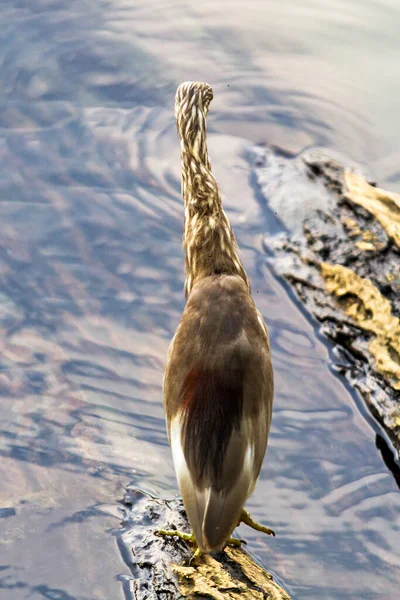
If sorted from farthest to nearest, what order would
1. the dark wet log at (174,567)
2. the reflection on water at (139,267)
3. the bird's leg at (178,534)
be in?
1. the reflection on water at (139,267)
2. the bird's leg at (178,534)
3. the dark wet log at (174,567)

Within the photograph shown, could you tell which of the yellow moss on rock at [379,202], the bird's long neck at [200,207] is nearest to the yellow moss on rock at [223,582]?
the bird's long neck at [200,207]

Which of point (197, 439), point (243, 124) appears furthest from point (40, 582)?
point (243, 124)

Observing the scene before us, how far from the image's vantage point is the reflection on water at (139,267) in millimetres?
→ 5301

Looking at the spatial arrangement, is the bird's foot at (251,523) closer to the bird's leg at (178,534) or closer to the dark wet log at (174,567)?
the dark wet log at (174,567)

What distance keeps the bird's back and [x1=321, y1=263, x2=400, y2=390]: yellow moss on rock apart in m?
1.41

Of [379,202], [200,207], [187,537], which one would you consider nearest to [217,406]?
[187,537]

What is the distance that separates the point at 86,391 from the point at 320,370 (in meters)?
1.73

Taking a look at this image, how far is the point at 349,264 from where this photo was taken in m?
6.25

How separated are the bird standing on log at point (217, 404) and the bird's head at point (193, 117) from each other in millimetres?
940

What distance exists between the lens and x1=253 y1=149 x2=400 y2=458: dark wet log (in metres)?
5.78

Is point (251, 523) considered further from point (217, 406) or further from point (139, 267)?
point (139, 267)

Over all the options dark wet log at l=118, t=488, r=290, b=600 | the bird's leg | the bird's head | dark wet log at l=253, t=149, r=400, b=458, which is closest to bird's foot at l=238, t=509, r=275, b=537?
dark wet log at l=118, t=488, r=290, b=600

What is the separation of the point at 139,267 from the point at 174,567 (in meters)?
3.21

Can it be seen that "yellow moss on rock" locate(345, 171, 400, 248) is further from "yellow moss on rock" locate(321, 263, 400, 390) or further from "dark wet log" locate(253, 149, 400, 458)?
"yellow moss on rock" locate(321, 263, 400, 390)
